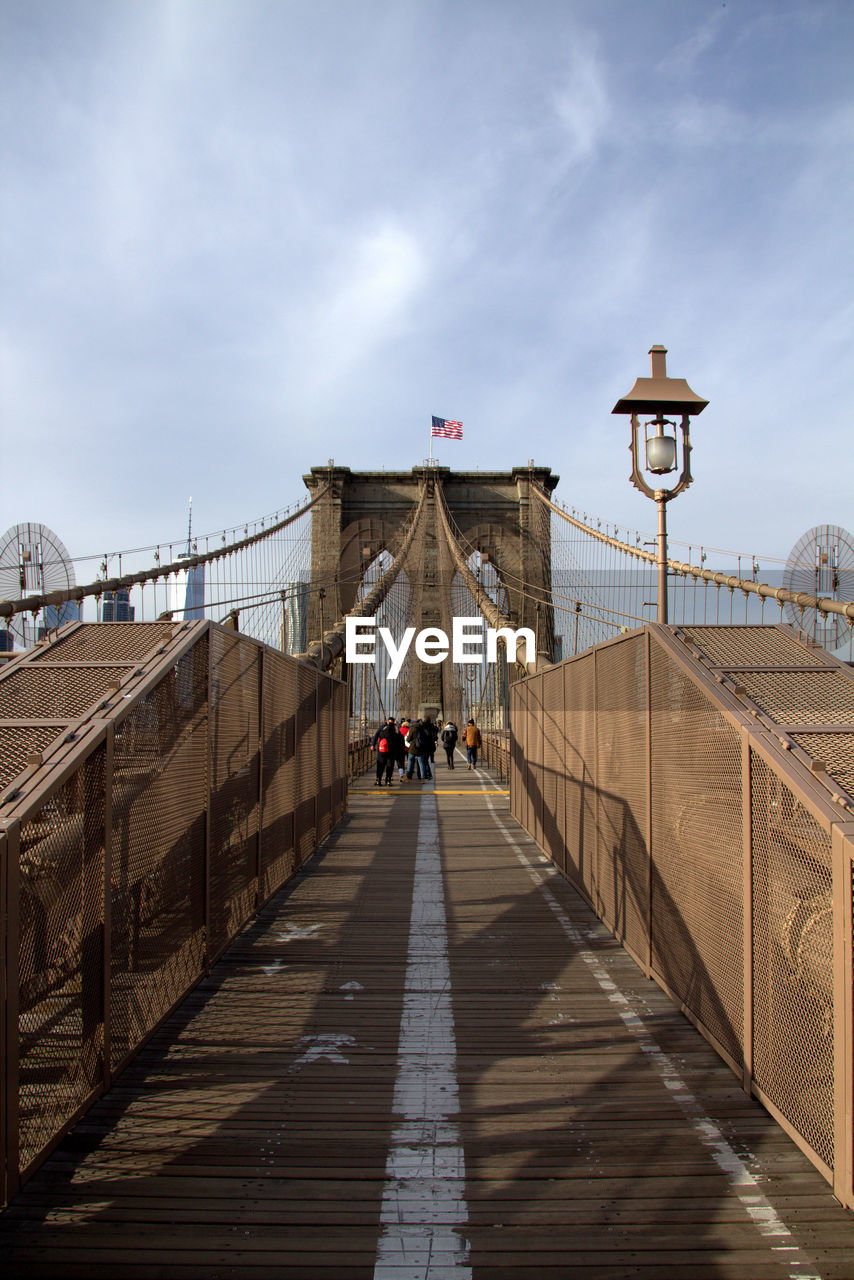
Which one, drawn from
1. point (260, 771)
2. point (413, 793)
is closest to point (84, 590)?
point (260, 771)

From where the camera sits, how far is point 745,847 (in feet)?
10.3

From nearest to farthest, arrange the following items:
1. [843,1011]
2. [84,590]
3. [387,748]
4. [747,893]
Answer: [843,1011] < [747,893] < [84,590] < [387,748]

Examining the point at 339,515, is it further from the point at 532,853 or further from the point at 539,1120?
the point at 539,1120

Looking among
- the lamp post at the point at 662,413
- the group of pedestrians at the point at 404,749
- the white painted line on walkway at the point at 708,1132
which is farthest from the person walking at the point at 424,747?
the white painted line on walkway at the point at 708,1132

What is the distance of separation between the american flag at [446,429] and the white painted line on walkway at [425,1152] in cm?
4008

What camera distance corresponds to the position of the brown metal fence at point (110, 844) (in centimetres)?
262

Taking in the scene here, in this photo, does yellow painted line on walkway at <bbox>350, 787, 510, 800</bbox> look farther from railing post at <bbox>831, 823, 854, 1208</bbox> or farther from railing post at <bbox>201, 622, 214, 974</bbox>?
railing post at <bbox>831, 823, 854, 1208</bbox>

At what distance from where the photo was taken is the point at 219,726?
4.77 metres

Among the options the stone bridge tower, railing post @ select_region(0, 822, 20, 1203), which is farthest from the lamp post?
the stone bridge tower

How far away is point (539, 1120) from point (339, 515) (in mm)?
42254

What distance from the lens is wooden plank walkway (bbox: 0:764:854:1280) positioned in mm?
2293

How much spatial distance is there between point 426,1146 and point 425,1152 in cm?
4

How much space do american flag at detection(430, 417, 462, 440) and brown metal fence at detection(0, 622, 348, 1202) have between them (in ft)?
128

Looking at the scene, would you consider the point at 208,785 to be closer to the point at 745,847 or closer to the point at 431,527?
the point at 745,847
